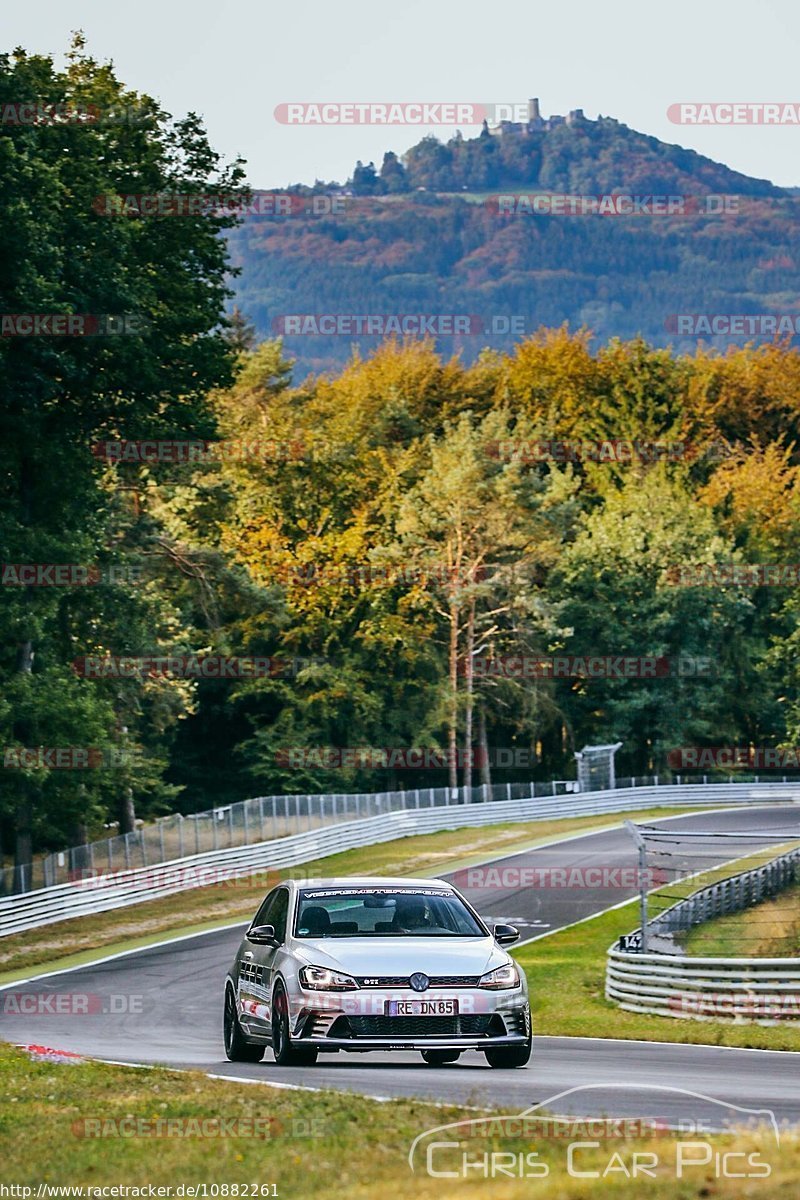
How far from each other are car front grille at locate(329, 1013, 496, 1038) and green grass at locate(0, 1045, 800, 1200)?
3.63ft

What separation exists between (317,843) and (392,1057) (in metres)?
37.7

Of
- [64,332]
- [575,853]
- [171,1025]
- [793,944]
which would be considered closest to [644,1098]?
[171,1025]

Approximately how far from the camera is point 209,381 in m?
43.6

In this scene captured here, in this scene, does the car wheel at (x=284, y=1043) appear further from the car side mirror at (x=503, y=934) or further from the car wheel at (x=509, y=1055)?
the car side mirror at (x=503, y=934)

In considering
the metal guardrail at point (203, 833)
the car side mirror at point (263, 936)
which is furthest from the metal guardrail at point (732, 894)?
the car side mirror at point (263, 936)

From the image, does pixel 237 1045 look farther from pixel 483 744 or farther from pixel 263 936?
pixel 483 744

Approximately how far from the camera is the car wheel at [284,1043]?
1474 centimetres

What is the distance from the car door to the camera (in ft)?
50.2

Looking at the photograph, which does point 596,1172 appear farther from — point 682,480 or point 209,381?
point 682,480

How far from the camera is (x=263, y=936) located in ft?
50.8

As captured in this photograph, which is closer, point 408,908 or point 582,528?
point 408,908

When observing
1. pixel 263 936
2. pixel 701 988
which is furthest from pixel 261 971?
pixel 701 988

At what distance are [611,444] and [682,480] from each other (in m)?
4.57

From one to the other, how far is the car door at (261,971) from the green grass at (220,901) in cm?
1914
